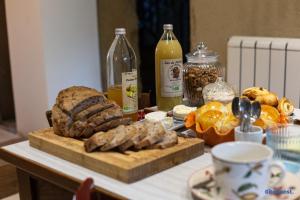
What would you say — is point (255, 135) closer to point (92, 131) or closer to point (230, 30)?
point (92, 131)

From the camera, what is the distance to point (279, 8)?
2.58 m

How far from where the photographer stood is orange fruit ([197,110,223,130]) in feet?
3.92

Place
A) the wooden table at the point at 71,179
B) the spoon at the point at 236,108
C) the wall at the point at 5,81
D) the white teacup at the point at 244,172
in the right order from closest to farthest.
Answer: the white teacup at the point at 244,172 < the wooden table at the point at 71,179 < the spoon at the point at 236,108 < the wall at the point at 5,81

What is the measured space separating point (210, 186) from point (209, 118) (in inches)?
14.4

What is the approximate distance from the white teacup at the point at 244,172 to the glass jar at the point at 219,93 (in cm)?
55

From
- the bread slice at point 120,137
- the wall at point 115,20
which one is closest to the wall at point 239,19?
the wall at point 115,20

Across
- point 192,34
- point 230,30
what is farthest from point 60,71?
point 230,30

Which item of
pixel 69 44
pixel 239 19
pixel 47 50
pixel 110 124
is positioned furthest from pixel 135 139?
pixel 69 44

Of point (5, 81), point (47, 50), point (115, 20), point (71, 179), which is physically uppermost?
point (115, 20)

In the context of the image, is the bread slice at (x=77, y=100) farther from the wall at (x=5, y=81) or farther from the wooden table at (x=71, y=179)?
the wall at (x=5, y=81)

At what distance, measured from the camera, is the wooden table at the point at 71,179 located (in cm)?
92

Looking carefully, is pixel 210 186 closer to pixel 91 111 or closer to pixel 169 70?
pixel 91 111

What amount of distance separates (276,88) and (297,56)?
22 cm

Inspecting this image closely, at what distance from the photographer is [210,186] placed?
866 millimetres
